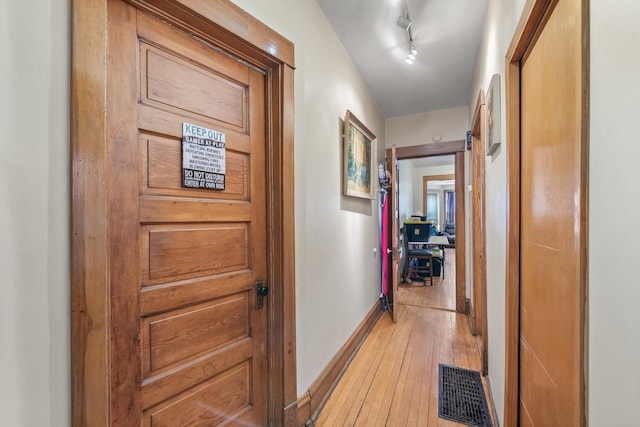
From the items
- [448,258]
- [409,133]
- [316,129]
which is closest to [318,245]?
[316,129]

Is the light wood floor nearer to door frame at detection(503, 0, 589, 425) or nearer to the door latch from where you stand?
door frame at detection(503, 0, 589, 425)

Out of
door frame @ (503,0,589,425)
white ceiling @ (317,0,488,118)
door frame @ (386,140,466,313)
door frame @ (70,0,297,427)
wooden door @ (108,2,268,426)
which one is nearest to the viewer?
door frame @ (70,0,297,427)

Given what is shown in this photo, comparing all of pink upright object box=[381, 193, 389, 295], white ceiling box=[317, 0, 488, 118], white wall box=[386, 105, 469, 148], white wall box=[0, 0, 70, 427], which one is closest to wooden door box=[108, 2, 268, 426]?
white wall box=[0, 0, 70, 427]

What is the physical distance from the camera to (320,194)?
6.18 ft

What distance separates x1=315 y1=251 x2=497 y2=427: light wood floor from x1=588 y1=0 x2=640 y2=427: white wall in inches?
55.7

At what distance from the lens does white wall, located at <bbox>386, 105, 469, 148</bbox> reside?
11.5ft

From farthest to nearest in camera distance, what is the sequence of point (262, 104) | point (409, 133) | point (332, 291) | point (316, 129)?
point (409, 133) < point (332, 291) < point (316, 129) < point (262, 104)

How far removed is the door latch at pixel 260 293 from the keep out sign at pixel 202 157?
0.56 metres

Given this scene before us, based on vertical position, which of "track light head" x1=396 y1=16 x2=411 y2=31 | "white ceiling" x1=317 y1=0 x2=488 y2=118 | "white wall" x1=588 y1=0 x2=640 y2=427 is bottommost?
"white wall" x1=588 y1=0 x2=640 y2=427

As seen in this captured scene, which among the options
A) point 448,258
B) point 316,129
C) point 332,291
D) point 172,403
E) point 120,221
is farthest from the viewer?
point 448,258

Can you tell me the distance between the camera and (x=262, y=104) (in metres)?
1.47

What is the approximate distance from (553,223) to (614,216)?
417 mm

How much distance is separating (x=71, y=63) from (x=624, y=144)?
1368 millimetres

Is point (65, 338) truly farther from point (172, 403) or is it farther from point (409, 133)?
point (409, 133)
